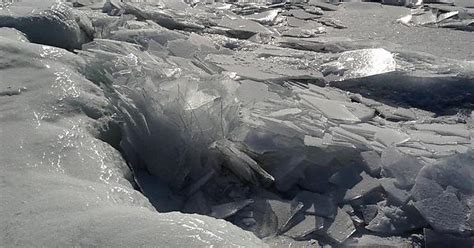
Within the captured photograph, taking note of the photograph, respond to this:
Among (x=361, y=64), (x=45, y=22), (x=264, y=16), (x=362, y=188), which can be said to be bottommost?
(x=264, y=16)

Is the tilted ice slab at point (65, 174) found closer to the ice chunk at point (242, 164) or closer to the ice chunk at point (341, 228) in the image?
the ice chunk at point (242, 164)

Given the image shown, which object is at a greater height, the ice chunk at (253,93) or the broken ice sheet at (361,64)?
the ice chunk at (253,93)

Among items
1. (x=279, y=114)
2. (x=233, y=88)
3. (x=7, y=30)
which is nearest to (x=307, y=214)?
(x=279, y=114)

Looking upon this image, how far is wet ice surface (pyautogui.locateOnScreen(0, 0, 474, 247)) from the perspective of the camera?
1378 mm

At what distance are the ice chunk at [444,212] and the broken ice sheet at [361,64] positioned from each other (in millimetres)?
1336

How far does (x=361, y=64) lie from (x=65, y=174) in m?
2.19

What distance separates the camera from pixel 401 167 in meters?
2.07

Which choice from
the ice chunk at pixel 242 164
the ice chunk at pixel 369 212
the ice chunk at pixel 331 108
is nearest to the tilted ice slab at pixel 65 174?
the ice chunk at pixel 242 164

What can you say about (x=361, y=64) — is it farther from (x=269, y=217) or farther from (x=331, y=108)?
(x=269, y=217)

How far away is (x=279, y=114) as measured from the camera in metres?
2.31

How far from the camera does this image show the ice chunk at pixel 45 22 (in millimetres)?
2836

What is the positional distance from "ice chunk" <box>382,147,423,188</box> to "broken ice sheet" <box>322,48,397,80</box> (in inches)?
42.7

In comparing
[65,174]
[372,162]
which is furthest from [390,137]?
[65,174]

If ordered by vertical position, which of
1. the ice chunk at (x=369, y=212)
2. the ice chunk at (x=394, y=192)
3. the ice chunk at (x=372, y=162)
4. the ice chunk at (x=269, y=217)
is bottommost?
the ice chunk at (x=269, y=217)
